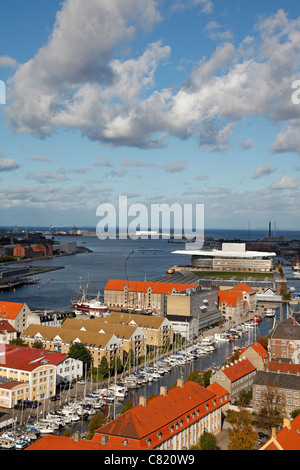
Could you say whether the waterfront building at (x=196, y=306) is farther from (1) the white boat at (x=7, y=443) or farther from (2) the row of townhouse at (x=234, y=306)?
(1) the white boat at (x=7, y=443)

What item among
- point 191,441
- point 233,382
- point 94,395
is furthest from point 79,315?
point 191,441

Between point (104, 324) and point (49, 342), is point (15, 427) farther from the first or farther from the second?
point (104, 324)

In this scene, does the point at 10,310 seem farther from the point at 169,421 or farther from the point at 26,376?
the point at 169,421

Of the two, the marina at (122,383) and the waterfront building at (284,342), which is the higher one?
the waterfront building at (284,342)

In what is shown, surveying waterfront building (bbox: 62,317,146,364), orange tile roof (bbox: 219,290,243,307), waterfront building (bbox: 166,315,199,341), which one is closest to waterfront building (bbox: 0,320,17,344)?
waterfront building (bbox: 62,317,146,364)

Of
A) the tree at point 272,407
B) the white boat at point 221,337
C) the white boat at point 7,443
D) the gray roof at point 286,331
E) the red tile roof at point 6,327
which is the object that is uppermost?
the gray roof at point 286,331

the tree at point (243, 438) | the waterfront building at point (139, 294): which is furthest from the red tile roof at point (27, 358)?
the waterfront building at point (139, 294)

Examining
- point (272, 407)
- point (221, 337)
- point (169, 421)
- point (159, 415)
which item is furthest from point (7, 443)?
point (221, 337)

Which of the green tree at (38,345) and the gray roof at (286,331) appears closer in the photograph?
the gray roof at (286,331)
